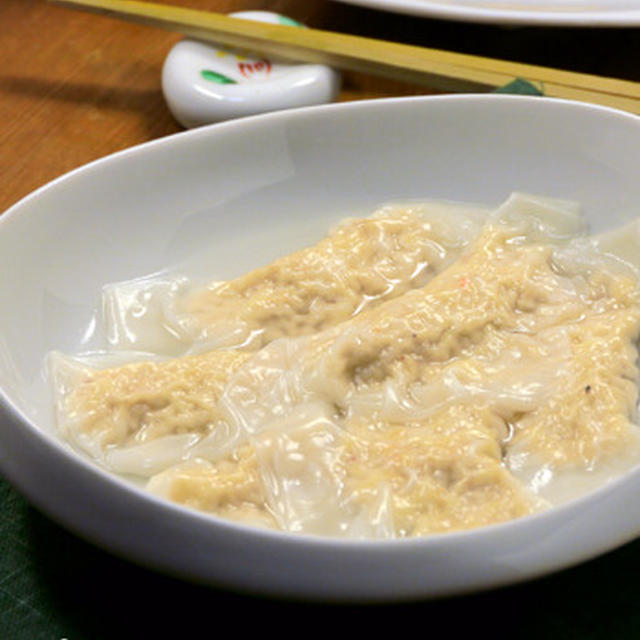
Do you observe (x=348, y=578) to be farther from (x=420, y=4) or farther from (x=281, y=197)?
(x=420, y=4)

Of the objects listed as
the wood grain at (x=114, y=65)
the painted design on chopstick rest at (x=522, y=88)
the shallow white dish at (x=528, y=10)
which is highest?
the shallow white dish at (x=528, y=10)

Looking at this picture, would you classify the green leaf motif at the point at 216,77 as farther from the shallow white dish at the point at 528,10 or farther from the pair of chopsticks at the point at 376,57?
the shallow white dish at the point at 528,10

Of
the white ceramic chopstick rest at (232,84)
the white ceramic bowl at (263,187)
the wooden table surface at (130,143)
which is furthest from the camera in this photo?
the white ceramic chopstick rest at (232,84)

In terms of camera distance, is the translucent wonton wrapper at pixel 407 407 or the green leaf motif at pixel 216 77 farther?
the green leaf motif at pixel 216 77

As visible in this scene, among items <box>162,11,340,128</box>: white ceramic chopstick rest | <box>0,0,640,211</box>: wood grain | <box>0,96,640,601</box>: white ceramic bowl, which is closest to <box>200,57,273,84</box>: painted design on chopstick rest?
<box>162,11,340,128</box>: white ceramic chopstick rest

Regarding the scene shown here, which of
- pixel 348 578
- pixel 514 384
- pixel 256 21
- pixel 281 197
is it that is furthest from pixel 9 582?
pixel 256 21

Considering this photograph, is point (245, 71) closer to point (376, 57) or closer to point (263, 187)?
point (376, 57)

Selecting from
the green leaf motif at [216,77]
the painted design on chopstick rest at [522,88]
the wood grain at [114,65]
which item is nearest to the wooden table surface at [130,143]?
the wood grain at [114,65]

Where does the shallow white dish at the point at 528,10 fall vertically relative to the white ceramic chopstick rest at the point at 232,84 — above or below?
above
